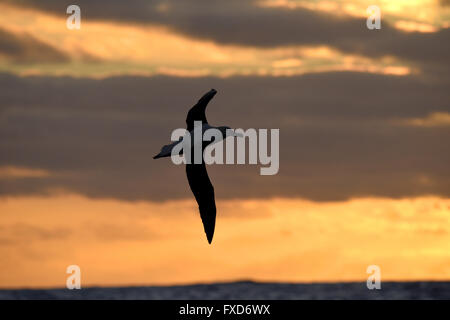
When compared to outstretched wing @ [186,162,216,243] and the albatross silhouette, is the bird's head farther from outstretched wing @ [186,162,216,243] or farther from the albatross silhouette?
outstretched wing @ [186,162,216,243]

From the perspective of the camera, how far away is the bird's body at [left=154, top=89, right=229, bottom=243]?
151 ft

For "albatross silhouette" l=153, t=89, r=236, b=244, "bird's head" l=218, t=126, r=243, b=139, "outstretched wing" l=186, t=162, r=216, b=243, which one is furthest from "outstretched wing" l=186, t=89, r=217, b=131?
"outstretched wing" l=186, t=162, r=216, b=243

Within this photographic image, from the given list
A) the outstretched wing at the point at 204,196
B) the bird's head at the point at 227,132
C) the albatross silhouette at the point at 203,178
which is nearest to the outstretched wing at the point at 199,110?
the albatross silhouette at the point at 203,178

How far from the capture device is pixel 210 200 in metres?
47.4

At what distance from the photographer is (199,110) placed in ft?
152

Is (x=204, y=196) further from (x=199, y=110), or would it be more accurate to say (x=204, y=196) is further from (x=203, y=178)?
(x=199, y=110)

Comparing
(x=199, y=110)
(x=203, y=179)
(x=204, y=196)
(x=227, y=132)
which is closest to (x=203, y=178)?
(x=203, y=179)

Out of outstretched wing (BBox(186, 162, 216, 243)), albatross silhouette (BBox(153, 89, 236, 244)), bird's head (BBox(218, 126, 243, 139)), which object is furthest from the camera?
outstretched wing (BBox(186, 162, 216, 243))

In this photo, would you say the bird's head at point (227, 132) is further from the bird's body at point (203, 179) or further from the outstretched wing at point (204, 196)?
the outstretched wing at point (204, 196)

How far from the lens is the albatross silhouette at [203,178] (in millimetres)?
46031

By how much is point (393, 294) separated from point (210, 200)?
7959 cm
